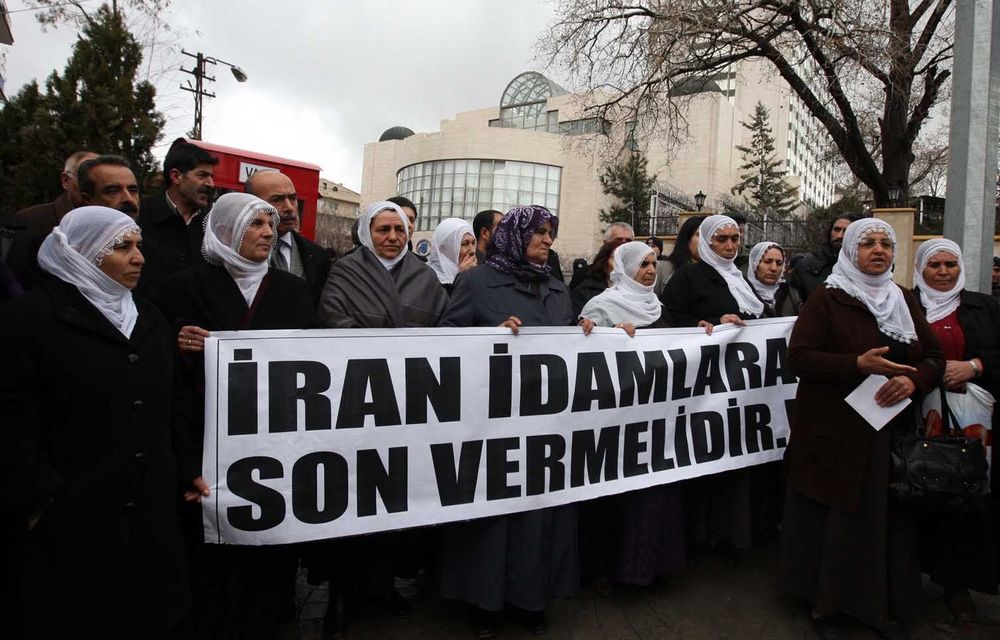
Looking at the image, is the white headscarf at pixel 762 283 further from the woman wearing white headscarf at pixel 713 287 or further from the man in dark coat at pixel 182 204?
the man in dark coat at pixel 182 204

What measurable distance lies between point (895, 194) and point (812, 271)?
9245 mm

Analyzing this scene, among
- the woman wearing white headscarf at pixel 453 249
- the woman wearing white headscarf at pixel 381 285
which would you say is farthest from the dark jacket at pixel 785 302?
the woman wearing white headscarf at pixel 381 285

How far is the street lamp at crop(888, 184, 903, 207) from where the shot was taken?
483 inches

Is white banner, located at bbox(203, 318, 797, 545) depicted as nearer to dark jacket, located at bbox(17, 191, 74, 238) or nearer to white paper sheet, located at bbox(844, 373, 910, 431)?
white paper sheet, located at bbox(844, 373, 910, 431)

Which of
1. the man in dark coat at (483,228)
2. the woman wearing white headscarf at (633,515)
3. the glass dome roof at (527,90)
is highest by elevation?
the glass dome roof at (527,90)

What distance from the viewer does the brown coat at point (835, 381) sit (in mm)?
2988

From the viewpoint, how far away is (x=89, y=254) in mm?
2107

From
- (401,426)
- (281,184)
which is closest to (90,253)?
(401,426)

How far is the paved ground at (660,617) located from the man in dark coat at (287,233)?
5.29 feet

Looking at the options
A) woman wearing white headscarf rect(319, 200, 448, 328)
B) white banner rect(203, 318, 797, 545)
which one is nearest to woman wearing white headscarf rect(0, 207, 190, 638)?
white banner rect(203, 318, 797, 545)

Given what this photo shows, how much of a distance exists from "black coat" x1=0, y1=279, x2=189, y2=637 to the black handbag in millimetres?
2904

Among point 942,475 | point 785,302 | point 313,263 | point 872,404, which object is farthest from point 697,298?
point 313,263

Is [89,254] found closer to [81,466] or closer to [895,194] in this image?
[81,466]

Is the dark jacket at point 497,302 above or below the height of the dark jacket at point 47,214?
below
